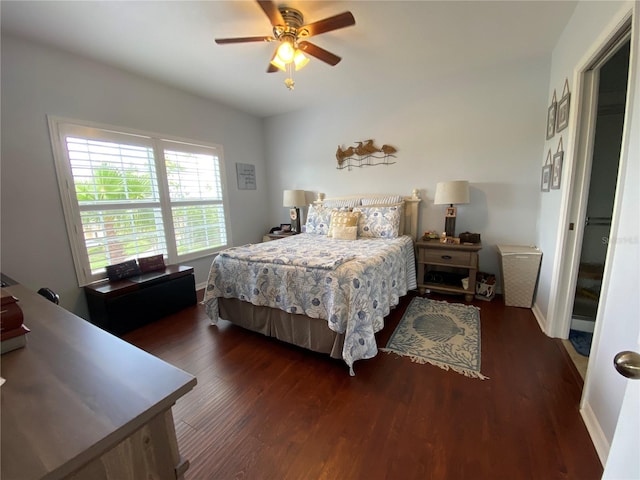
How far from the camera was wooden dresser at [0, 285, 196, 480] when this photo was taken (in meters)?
0.48

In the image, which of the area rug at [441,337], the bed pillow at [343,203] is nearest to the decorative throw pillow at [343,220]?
the bed pillow at [343,203]

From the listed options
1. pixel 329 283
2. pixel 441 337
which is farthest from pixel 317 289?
pixel 441 337

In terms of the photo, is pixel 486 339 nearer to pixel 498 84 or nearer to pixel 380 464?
pixel 380 464

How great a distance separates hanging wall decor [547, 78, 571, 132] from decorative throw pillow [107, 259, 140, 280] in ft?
14.0

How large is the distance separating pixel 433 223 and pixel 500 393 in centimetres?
217

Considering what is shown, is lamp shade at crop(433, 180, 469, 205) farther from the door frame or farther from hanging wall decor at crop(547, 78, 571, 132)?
the door frame

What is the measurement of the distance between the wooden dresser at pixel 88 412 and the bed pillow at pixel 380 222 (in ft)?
8.99

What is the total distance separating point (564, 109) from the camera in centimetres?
216

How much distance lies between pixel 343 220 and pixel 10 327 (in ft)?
9.15

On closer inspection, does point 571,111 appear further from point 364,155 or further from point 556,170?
point 364,155

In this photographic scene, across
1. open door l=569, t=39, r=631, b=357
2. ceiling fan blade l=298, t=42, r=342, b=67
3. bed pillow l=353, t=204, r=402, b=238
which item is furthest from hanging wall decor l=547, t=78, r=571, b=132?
ceiling fan blade l=298, t=42, r=342, b=67

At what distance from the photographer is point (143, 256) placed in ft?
9.89

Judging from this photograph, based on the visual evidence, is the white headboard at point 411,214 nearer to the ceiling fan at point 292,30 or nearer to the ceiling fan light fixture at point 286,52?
the ceiling fan at point 292,30

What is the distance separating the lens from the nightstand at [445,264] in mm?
2891
